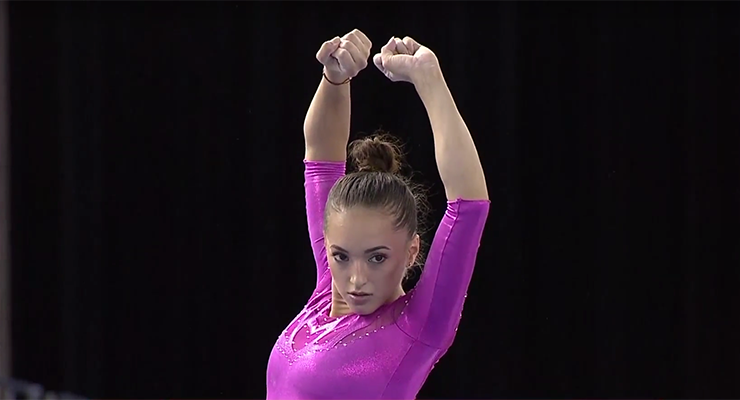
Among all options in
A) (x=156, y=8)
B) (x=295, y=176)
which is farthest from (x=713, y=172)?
(x=156, y=8)

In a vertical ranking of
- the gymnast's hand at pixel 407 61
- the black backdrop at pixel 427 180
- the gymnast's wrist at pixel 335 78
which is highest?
the gymnast's hand at pixel 407 61

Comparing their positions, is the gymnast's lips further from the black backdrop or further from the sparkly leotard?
the black backdrop

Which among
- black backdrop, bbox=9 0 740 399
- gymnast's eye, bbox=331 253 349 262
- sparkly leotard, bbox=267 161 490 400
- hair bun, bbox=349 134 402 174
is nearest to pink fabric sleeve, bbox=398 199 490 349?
sparkly leotard, bbox=267 161 490 400

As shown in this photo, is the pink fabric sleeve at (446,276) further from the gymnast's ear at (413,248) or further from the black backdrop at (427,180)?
the black backdrop at (427,180)

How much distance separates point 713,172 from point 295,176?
117 centimetres

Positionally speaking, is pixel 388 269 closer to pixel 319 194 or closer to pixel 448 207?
pixel 448 207

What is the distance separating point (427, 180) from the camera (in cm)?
298

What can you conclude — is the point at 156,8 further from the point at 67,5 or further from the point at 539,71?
the point at 539,71

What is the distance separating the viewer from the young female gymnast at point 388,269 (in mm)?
1309

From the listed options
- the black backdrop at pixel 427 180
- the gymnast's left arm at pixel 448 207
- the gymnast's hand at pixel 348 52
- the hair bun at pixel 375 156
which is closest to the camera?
the gymnast's left arm at pixel 448 207

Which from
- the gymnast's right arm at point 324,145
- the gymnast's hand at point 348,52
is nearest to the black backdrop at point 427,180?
the gymnast's right arm at point 324,145

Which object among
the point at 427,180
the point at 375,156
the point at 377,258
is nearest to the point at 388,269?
the point at 377,258

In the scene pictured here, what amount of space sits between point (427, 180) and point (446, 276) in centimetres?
167

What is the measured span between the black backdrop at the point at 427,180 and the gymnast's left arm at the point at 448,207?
63.4 inches
